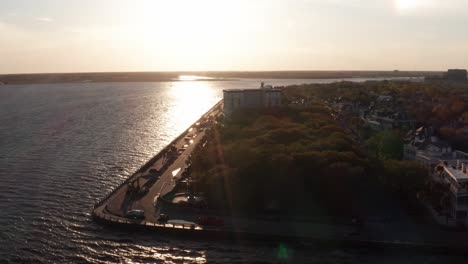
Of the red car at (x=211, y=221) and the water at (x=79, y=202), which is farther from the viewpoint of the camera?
the red car at (x=211, y=221)

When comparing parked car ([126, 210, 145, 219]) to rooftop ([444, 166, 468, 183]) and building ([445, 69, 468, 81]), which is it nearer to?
rooftop ([444, 166, 468, 183])

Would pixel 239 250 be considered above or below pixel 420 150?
below

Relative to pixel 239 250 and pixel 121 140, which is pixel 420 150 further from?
pixel 121 140

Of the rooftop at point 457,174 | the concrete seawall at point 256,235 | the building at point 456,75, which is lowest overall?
the concrete seawall at point 256,235

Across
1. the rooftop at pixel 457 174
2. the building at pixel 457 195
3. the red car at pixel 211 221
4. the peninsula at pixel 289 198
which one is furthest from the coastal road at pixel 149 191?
the rooftop at pixel 457 174

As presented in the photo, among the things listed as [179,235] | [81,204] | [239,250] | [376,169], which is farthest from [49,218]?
[376,169]

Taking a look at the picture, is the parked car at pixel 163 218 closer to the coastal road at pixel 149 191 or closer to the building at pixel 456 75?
the coastal road at pixel 149 191
